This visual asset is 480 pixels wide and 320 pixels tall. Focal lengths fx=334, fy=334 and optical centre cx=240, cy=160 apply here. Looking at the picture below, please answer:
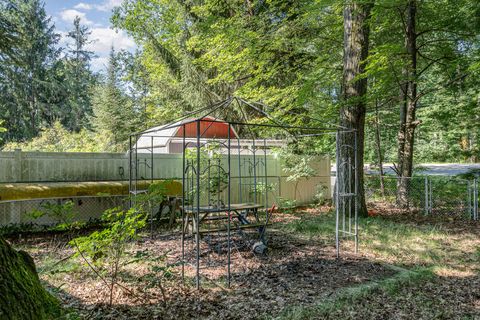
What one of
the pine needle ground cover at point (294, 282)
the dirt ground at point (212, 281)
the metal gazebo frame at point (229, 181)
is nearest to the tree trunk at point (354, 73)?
the metal gazebo frame at point (229, 181)

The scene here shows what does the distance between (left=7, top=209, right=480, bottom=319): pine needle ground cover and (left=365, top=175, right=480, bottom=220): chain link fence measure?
218 centimetres

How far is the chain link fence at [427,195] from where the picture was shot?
318 inches

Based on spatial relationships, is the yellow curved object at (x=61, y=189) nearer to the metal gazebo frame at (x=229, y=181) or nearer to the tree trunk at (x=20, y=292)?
the metal gazebo frame at (x=229, y=181)

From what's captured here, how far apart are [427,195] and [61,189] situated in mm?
8139

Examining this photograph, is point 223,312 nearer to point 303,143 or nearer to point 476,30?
point 303,143

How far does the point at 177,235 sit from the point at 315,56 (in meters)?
7.09

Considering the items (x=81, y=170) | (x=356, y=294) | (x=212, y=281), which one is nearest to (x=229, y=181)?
(x=212, y=281)

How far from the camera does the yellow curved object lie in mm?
5695

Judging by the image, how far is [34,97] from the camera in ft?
73.0

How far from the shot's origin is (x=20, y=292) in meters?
1.85

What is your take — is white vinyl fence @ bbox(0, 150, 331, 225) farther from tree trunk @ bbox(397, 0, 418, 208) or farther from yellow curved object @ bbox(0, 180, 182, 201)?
tree trunk @ bbox(397, 0, 418, 208)

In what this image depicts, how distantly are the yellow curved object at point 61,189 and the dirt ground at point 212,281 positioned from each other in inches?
31.9

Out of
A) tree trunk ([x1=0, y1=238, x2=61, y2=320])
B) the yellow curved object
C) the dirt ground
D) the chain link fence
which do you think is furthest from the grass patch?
the chain link fence

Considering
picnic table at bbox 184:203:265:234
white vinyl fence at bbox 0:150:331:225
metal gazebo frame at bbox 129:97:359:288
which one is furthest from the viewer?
white vinyl fence at bbox 0:150:331:225
